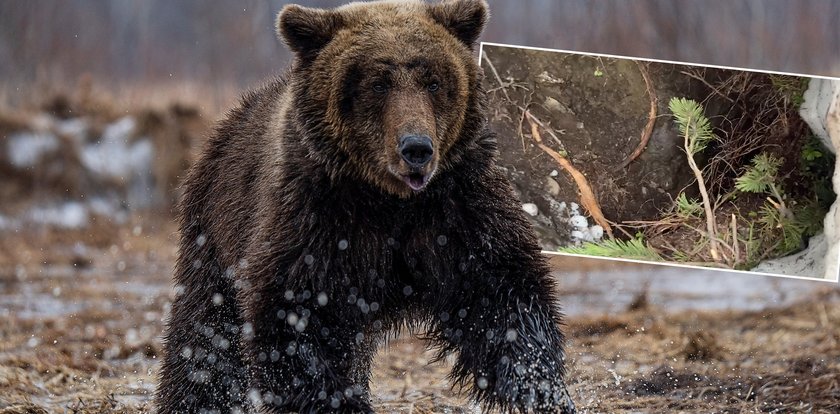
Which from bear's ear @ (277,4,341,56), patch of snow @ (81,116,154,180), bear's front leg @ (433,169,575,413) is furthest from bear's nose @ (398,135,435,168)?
patch of snow @ (81,116,154,180)

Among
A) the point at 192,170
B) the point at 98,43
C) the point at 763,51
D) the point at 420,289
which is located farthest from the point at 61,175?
the point at 420,289

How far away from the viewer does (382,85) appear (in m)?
4.66

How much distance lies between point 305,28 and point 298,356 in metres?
1.41

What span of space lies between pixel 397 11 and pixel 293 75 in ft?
1.79

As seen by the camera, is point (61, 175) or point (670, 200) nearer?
point (670, 200)

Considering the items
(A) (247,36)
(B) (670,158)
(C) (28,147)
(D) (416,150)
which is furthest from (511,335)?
(C) (28,147)

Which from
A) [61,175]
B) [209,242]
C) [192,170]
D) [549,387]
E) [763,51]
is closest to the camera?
[549,387]

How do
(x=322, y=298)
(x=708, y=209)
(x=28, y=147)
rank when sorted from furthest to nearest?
(x=28, y=147) < (x=708, y=209) < (x=322, y=298)

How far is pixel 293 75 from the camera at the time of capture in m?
4.94

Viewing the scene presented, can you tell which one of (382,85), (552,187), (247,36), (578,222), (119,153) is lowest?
(119,153)

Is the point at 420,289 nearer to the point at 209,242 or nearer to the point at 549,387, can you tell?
the point at 549,387

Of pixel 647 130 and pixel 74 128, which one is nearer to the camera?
pixel 647 130

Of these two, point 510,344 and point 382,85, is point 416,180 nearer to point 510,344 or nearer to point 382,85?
point 382,85

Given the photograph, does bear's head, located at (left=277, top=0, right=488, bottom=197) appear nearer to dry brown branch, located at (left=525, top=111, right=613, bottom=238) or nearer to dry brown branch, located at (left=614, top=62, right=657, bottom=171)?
dry brown branch, located at (left=525, top=111, right=613, bottom=238)
